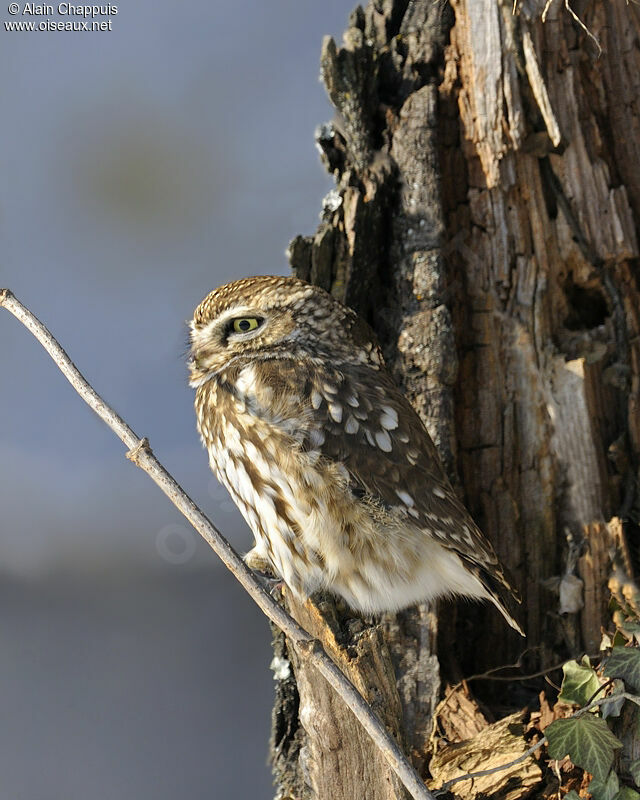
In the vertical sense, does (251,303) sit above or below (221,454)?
above

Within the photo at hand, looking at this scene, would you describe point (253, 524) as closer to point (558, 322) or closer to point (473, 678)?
point (473, 678)

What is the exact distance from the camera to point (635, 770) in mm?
1580

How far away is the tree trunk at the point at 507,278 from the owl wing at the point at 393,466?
1.06 feet

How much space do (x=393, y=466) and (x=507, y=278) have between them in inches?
30.1

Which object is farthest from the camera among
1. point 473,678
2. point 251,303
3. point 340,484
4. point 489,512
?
point 489,512

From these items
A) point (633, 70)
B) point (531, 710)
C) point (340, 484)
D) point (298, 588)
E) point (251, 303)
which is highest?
point (633, 70)

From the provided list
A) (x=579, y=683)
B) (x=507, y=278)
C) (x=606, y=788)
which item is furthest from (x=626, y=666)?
(x=507, y=278)

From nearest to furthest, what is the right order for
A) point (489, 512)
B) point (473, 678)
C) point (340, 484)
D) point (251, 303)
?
point (340, 484)
point (251, 303)
point (473, 678)
point (489, 512)

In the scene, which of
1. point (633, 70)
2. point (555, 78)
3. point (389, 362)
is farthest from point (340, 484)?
point (633, 70)

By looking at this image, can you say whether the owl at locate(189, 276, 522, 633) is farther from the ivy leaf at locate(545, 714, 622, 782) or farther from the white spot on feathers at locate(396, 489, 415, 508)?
the ivy leaf at locate(545, 714, 622, 782)

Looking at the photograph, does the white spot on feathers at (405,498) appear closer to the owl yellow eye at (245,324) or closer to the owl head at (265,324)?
the owl head at (265,324)

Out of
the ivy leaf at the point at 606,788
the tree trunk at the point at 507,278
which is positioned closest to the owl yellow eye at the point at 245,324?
the tree trunk at the point at 507,278

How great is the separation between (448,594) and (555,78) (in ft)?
4.92

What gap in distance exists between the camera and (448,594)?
1895 mm
